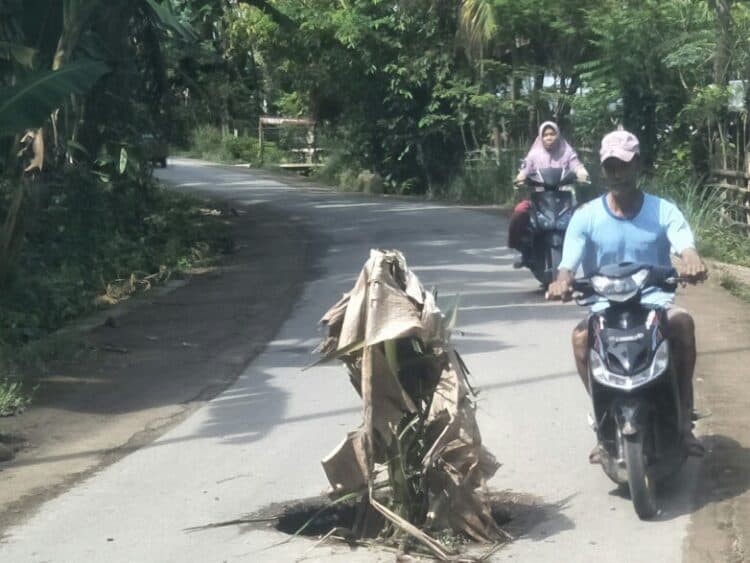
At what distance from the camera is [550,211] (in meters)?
13.4

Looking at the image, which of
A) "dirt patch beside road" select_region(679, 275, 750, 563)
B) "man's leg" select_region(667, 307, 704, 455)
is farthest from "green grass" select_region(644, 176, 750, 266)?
"man's leg" select_region(667, 307, 704, 455)

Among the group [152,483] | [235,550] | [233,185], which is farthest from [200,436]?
[233,185]

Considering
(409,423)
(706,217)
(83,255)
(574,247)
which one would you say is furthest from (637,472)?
(706,217)

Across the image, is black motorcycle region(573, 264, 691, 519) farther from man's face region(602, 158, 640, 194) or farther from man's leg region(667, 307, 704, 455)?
man's face region(602, 158, 640, 194)

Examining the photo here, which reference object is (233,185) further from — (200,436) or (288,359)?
(200,436)

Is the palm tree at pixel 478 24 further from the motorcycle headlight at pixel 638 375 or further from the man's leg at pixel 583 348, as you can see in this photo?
the motorcycle headlight at pixel 638 375

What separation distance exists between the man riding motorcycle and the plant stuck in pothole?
103cm

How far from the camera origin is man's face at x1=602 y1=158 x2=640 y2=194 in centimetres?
678

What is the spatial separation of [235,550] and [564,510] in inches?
67.3

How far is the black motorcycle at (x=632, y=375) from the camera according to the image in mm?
6344

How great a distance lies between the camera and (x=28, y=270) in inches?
591

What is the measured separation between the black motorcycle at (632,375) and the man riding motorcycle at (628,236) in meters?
0.17

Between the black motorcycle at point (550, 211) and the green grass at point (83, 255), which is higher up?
the black motorcycle at point (550, 211)

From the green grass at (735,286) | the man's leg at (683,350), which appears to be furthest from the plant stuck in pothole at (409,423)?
the green grass at (735,286)
